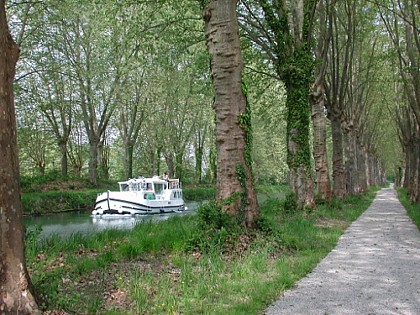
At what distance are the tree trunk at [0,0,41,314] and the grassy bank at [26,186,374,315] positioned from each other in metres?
0.41

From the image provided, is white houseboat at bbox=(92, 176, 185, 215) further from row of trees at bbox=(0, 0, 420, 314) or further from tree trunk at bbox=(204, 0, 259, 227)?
tree trunk at bbox=(204, 0, 259, 227)

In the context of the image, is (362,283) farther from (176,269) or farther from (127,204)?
(127,204)

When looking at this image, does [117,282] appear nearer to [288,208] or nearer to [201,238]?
[201,238]

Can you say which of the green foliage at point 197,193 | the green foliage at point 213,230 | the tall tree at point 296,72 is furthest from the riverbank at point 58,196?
the green foliage at point 213,230

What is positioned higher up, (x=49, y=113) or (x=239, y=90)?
(x=49, y=113)

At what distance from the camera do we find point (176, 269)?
23.3ft

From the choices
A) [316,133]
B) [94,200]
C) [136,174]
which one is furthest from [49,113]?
[316,133]

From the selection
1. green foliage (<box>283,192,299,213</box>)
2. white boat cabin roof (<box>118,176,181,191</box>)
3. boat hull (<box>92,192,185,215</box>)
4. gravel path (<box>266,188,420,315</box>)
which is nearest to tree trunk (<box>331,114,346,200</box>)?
green foliage (<box>283,192,299,213</box>)

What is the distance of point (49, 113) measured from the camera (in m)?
39.2

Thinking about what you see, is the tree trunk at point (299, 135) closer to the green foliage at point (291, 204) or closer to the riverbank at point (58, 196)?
the green foliage at point (291, 204)

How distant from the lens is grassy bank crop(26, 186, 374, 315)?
516 centimetres

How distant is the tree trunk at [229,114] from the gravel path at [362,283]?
2.07 m

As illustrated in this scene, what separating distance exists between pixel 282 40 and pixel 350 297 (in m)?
11.3

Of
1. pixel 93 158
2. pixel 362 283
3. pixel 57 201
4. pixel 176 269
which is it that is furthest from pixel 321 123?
pixel 93 158
